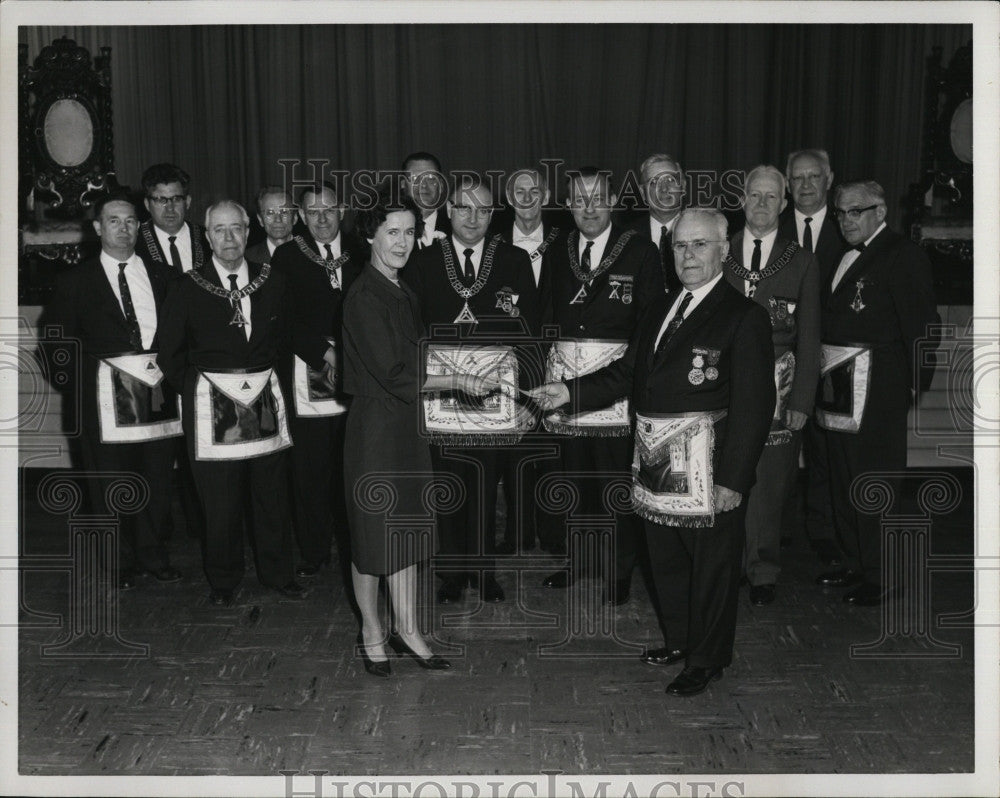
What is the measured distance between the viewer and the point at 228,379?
414cm

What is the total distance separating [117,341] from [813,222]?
9.10 feet

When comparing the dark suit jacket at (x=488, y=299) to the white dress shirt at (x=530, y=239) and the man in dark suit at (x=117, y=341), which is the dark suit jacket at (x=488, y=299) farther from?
the man in dark suit at (x=117, y=341)

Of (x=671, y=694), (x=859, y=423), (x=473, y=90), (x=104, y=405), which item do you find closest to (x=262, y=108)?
(x=473, y=90)

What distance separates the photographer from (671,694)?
11.4 ft

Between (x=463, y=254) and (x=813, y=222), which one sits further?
(x=813, y=222)

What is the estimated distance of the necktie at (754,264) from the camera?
4.12 meters

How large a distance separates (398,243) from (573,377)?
0.95 m

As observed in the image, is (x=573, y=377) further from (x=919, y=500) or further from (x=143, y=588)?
(x=919, y=500)

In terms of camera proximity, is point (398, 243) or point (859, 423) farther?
point (859, 423)

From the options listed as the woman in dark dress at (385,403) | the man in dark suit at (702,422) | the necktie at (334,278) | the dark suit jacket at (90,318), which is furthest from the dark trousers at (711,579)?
the dark suit jacket at (90,318)

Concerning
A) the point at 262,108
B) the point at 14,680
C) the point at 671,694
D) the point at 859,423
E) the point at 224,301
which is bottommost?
the point at 671,694

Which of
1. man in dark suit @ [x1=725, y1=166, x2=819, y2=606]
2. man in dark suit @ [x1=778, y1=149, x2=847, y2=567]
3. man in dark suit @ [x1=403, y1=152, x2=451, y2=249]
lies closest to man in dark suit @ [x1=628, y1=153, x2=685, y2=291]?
man in dark suit @ [x1=725, y1=166, x2=819, y2=606]

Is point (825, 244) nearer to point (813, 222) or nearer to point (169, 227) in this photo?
point (813, 222)

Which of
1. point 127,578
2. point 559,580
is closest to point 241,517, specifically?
point 127,578
